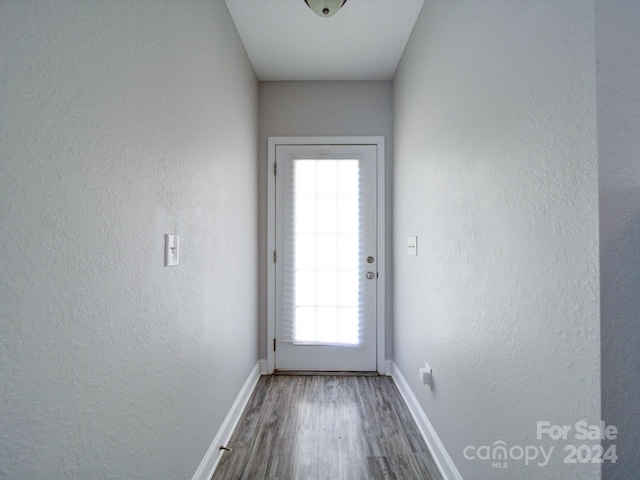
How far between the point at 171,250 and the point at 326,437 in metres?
1.44

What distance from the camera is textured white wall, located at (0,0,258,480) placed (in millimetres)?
635

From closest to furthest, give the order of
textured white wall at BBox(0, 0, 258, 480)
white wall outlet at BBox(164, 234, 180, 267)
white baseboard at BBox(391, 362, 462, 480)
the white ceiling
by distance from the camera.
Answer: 1. textured white wall at BBox(0, 0, 258, 480)
2. white wall outlet at BBox(164, 234, 180, 267)
3. white baseboard at BBox(391, 362, 462, 480)
4. the white ceiling

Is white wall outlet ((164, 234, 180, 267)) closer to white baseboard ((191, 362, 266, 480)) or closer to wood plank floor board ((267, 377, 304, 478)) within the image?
white baseboard ((191, 362, 266, 480))

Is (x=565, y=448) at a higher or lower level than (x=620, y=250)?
lower

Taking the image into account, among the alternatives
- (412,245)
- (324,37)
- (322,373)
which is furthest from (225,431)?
(324,37)

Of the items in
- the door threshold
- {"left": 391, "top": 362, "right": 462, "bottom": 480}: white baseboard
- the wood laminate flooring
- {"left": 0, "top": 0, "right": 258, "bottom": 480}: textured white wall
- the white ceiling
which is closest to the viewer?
{"left": 0, "top": 0, "right": 258, "bottom": 480}: textured white wall

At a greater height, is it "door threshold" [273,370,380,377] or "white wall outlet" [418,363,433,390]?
"white wall outlet" [418,363,433,390]

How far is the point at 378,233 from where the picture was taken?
2820mm

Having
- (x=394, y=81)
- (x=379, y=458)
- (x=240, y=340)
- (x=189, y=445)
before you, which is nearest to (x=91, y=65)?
(x=189, y=445)

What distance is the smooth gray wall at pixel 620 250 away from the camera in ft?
2.35

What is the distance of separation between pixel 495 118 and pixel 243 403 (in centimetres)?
222

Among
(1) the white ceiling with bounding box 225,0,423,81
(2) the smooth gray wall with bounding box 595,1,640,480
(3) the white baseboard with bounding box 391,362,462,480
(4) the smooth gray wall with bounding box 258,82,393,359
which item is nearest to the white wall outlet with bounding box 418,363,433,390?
(3) the white baseboard with bounding box 391,362,462,480

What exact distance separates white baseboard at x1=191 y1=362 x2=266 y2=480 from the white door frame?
1.32 feet

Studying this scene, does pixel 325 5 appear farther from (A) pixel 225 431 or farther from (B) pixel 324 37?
(A) pixel 225 431
